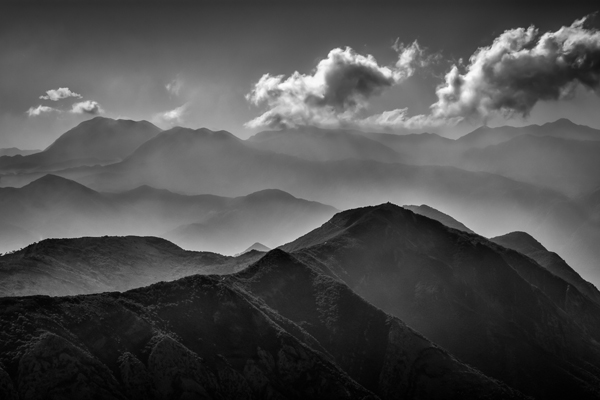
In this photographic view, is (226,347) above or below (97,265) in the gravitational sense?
below

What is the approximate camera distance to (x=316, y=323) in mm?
114500

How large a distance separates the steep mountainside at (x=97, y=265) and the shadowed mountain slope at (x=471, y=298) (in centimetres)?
4471

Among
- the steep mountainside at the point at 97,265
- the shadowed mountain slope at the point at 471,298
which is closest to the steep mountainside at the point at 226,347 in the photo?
the shadowed mountain slope at the point at 471,298

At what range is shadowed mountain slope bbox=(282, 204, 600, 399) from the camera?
4783 inches

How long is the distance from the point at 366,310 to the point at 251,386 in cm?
3795

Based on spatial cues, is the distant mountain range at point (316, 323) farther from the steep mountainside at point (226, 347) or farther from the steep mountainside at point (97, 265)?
the steep mountainside at point (97, 265)

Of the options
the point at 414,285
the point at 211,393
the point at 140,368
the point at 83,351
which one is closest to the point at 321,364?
the point at 211,393

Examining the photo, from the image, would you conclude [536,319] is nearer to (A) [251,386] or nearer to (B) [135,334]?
(A) [251,386]

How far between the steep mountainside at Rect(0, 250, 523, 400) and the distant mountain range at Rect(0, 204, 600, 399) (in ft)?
0.77

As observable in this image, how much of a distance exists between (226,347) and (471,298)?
74393 millimetres

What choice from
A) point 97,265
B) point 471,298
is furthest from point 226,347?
point 97,265

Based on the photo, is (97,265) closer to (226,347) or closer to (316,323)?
(316,323)

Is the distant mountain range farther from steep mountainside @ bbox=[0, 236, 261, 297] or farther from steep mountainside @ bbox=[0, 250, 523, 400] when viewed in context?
steep mountainside @ bbox=[0, 236, 261, 297]

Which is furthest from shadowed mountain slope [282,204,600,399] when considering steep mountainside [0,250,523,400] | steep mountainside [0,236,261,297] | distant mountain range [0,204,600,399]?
steep mountainside [0,236,261,297]
